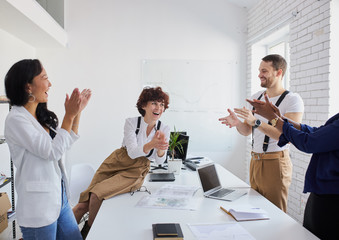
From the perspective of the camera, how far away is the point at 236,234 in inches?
53.5

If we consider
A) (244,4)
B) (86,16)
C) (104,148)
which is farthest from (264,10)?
(104,148)

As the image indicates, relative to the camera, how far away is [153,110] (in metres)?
2.37

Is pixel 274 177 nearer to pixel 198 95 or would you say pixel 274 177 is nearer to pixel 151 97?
pixel 151 97

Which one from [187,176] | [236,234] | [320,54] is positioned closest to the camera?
[236,234]

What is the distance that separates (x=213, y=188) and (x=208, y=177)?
99 millimetres

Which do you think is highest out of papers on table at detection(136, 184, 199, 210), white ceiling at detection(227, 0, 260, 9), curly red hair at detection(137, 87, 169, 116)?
white ceiling at detection(227, 0, 260, 9)

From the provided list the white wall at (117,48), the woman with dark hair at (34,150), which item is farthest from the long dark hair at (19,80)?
the white wall at (117,48)

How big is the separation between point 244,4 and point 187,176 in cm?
335

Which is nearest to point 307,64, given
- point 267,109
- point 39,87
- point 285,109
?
point 285,109

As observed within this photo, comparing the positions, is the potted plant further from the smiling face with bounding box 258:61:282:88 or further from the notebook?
the smiling face with bounding box 258:61:282:88

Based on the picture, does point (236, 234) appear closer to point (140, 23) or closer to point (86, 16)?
point (140, 23)

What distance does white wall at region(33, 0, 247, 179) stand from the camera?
4.46 m

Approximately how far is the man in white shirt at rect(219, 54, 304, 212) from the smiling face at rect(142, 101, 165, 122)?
0.66 meters

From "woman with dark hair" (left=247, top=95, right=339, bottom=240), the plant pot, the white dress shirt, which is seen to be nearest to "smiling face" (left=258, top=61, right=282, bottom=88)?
the white dress shirt
